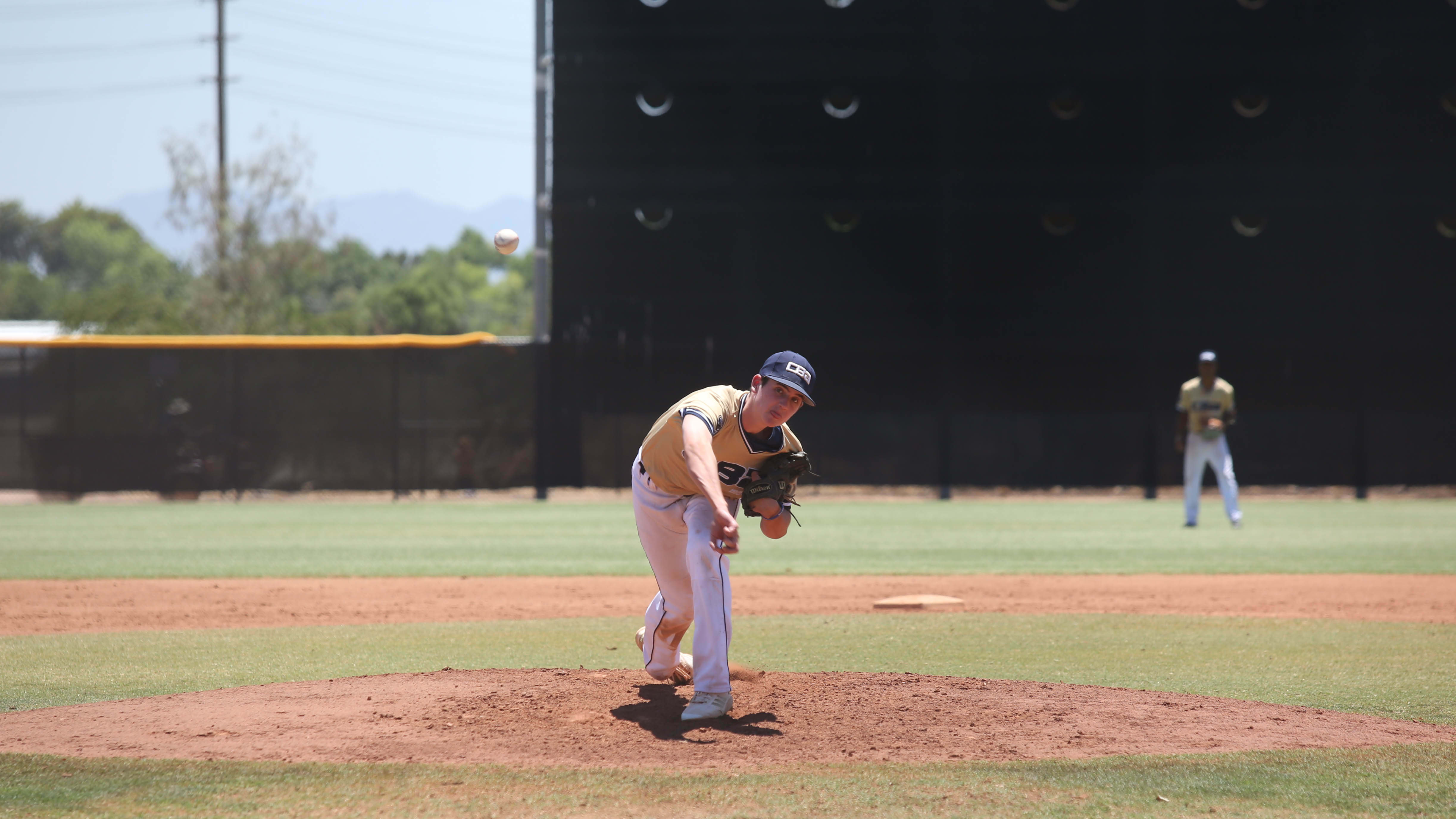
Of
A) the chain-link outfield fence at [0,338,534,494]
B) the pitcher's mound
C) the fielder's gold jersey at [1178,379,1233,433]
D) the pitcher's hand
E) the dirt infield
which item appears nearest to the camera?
the pitcher's hand

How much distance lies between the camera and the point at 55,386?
19.5 m

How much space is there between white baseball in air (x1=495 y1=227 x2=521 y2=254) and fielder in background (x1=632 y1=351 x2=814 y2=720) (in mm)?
8387

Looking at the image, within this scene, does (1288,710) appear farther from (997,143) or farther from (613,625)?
(997,143)

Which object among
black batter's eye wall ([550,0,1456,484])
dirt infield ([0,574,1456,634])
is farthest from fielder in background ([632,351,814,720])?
black batter's eye wall ([550,0,1456,484])

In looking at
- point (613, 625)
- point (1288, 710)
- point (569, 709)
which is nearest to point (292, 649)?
point (613, 625)

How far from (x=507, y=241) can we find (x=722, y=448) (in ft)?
29.3

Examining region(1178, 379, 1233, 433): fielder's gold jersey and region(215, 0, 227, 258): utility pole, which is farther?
region(215, 0, 227, 258): utility pole

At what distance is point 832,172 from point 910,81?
1947mm

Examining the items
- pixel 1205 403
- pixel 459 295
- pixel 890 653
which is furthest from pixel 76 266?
pixel 890 653

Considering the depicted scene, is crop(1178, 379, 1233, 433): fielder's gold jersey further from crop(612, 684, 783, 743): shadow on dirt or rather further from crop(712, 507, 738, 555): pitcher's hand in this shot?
crop(712, 507, 738, 555): pitcher's hand

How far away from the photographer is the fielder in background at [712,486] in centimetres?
461

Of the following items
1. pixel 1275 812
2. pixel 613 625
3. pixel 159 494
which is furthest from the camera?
pixel 159 494

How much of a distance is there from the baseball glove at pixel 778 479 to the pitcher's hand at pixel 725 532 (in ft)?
1.40

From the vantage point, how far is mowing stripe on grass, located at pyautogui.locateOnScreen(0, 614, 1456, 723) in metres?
5.94
